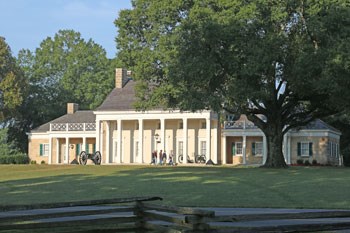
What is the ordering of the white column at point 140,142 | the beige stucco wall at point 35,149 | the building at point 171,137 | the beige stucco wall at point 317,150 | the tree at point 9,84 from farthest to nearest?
1. the beige stucco wall at point 35,149
2. the tree at point 9,84
3. the white column at point 140,142
4. the building at point 171,137
5. the beige stucco wall at point 317,150

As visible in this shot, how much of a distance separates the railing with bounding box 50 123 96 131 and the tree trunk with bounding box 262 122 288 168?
32.1 m

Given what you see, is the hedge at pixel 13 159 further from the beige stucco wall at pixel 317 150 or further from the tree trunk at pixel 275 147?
the tree trunk at pixel 275 147

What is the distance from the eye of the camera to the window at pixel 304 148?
68.7 meters

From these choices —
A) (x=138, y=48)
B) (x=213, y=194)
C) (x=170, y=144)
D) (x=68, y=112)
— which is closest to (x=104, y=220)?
(x=213, y=194)

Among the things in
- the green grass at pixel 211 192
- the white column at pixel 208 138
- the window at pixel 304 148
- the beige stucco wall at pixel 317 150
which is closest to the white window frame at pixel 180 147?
the white column at pixel 208 138

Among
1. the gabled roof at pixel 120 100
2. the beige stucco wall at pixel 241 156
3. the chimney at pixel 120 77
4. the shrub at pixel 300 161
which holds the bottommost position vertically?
the shrub at pixel 300 161

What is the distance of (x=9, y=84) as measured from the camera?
240 feet

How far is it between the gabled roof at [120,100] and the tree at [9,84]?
9.23 meters

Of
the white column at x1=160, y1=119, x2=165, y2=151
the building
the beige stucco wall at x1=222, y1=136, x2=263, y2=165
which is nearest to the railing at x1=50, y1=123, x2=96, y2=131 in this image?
the building

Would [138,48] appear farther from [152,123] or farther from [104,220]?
[104,220]

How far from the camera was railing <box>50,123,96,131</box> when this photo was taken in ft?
251

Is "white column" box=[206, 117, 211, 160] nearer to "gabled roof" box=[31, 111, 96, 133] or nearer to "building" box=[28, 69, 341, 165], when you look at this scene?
"building" box=[28, 69, 341, 165]

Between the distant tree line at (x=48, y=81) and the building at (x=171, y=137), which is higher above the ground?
the distant tree line at (x=48, y=81)

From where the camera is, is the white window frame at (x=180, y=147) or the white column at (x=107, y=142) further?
the white column at (x=107, y=142)
